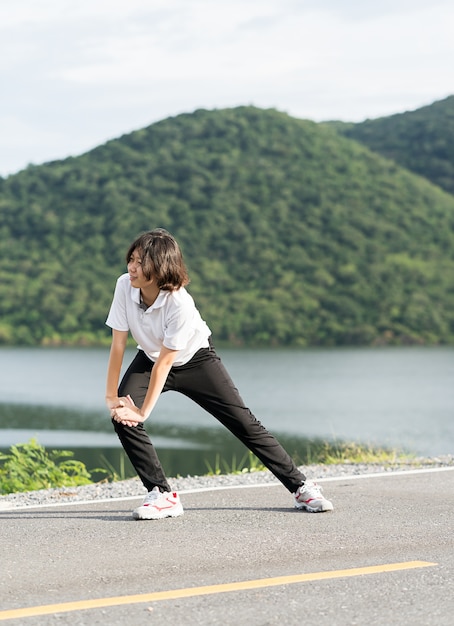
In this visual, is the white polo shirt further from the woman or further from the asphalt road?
A: the asphalt road

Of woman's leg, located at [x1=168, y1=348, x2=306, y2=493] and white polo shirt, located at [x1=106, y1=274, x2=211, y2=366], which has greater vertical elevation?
white polo shirt, located at [x1=106, y1=274, x2=211, y2=366]

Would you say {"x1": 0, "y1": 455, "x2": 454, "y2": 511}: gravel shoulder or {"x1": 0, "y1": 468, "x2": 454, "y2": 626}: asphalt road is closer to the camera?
{"x1": 0, "y1": 468, "x2": 454, "y2": 626}: asphalt road

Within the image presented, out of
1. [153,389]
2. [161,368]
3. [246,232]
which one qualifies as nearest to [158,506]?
[153,389]

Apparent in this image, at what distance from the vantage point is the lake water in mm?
29719

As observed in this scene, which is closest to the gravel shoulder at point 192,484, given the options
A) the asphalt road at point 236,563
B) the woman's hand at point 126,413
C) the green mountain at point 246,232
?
the asphalt road at point 236,563

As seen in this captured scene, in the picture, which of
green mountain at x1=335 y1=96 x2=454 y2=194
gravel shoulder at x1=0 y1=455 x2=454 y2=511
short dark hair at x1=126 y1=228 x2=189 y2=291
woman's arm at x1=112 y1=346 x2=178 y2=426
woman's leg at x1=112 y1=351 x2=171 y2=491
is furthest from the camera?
green mountain at x1=335 y1=96 x2=454 y2=194

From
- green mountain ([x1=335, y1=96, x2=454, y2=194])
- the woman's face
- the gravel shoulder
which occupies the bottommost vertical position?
the gravel shoulder

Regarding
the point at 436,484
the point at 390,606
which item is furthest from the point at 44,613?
the point at 436,484

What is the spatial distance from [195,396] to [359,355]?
9348 centimetres

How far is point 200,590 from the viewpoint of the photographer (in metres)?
4.61

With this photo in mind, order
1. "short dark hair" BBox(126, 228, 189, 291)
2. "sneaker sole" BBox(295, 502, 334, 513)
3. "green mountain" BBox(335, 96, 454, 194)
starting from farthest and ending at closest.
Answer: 1. "green mountain" BBox(335, 96, 454, 194)
2. "sneaker sole" BBox(295, 502, 334, 513)
3. "short dark hair" BBox(126, 228, 189, 291)

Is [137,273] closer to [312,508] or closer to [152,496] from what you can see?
[152,496]

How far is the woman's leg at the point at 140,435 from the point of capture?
636 cm

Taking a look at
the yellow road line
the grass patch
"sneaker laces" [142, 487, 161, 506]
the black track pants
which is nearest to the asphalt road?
the yellow road line
